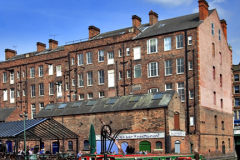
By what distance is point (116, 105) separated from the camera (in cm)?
3888

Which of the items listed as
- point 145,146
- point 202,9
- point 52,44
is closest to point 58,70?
point 52,44

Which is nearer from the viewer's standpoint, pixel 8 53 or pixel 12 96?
pixel 12 96

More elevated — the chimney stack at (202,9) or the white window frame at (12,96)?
the chimney stack at (202,9)

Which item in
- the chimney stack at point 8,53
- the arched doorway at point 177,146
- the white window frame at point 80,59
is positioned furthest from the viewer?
the chimney stack at point 8,53

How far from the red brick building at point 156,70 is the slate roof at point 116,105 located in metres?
5.68

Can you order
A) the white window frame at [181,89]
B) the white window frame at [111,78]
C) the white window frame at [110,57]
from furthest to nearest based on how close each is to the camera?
the white window frame at [110,57]
the white window frame at [111,78]
the white window frame at [181,89]

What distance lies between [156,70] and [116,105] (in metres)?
8.70

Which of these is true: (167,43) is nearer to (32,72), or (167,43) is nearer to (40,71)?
(40,71)

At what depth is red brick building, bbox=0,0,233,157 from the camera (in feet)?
137

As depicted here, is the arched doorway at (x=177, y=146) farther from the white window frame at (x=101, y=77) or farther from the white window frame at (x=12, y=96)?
the white window frame at (x=12, y=96)

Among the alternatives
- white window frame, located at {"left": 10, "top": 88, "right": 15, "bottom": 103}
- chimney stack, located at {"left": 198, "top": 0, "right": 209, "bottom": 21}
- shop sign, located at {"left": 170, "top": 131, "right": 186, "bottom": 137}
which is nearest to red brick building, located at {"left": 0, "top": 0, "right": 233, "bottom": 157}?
chimney stack, located at {"left": 198, "top": 0, "right": 209, "bottom": 21}

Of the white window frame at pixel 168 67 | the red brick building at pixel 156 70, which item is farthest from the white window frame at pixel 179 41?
the white window frame at pixel 168 67

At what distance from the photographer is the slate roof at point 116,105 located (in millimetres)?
36281

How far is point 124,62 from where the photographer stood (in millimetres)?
47094
